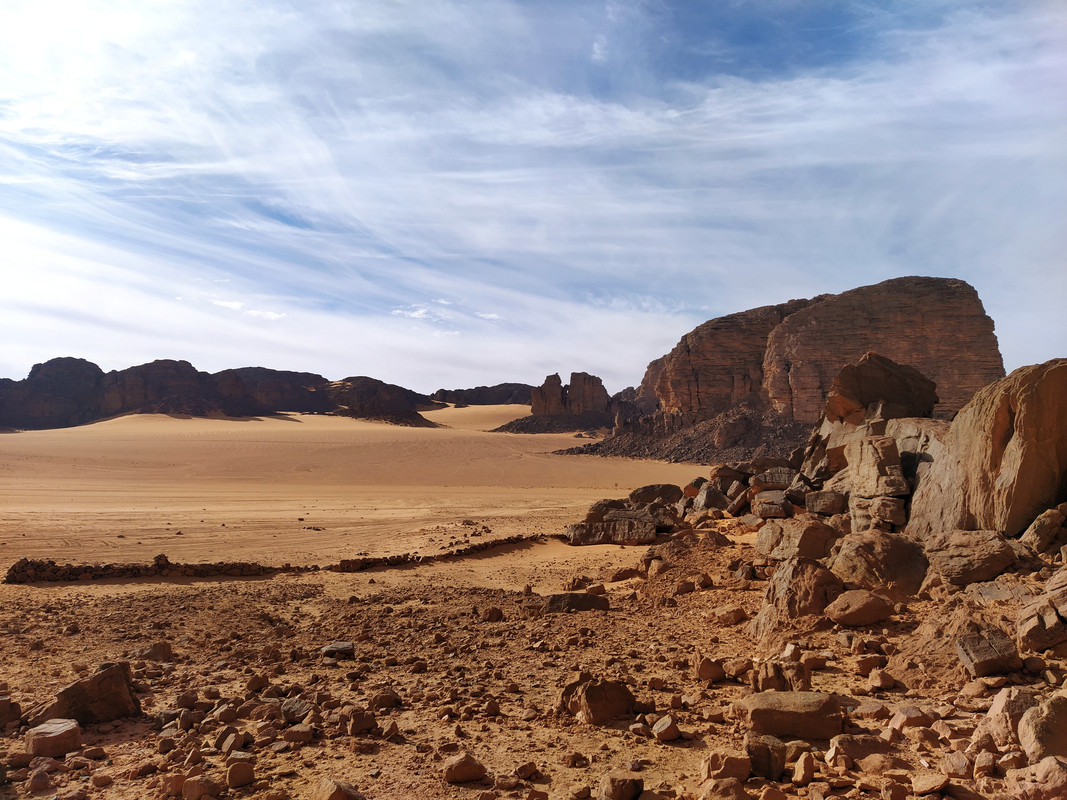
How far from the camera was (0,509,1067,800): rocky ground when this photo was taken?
148 inches

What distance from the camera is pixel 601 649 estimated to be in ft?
21.6

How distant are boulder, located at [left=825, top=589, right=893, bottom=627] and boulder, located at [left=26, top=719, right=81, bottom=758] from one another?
20.9ft

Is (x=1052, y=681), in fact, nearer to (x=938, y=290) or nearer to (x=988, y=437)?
(x=988, y=437)

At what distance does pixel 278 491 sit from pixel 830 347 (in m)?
41.5

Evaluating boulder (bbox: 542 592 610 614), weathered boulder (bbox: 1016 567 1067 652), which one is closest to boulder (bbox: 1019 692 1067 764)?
weathered boulder (bbox: 1016 567 1067 652)

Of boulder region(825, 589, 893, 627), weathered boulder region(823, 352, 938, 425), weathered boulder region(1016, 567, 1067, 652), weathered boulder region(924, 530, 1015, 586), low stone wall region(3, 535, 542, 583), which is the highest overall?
weathered boulder region(823, 352, 938, 425)

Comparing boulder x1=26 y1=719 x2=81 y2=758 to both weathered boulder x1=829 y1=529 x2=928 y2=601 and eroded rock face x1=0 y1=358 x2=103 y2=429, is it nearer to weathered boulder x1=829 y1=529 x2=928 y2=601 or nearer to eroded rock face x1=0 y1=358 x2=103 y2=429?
weathered boulder x1=829 y1=529 x2=928 y2=601

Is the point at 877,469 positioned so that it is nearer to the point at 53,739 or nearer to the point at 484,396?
the point at 53,739

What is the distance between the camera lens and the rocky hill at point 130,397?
2926 inches

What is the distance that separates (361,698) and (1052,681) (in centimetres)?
510

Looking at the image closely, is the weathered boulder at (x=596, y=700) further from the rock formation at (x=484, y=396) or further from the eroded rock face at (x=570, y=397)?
the rock formation at (x=484, y=396)

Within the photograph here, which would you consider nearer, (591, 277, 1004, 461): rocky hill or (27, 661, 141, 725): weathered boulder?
(27, 661, 141, 725): weathered boulder

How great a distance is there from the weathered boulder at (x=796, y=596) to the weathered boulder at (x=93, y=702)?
224 inches

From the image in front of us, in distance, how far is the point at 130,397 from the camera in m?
77.6
